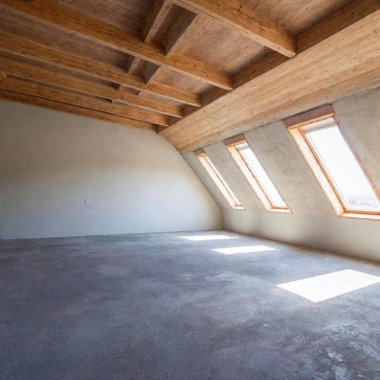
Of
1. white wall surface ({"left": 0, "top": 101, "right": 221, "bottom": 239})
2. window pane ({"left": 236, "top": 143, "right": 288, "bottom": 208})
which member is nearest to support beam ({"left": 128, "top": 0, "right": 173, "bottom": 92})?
window pane ({"left": 236, "top": 143, "right": 288, "bottom": 208})

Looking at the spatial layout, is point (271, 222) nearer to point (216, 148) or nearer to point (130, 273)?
point (216, 148)

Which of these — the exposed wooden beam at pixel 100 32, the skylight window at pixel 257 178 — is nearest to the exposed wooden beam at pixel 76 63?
the exposed wooden beam at pixel 100 32

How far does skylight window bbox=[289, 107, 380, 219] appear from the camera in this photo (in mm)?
3969

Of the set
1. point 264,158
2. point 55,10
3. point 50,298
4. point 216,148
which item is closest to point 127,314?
point 50,298

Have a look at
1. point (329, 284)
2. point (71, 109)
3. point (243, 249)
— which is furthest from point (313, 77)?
point (71, 109)

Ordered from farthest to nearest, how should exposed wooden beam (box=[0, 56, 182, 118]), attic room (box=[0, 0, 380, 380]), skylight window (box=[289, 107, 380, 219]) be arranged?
exposed wooden beam (box=[0, 56, 182, 118]), skylight window (box=[289, 107, 380, 219]), attic room (box=[0, 0, 380, 380])

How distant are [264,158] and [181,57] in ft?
7.92

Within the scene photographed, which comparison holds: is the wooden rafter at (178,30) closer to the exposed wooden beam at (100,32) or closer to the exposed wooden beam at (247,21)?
the exposed wooden beam at (100,32)

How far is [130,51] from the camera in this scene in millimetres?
3203

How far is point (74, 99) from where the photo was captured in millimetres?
5301

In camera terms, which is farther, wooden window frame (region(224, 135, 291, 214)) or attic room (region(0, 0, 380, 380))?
wooden window frame (region(224, 135, 291, 214))

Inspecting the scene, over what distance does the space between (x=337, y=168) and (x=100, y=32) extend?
12.8 feet

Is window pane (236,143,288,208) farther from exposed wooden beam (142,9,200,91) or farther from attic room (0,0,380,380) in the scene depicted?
exposed wooden beam (142,9,200,91)

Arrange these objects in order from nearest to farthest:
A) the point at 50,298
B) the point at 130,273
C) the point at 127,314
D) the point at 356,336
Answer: the point at 356,336, the point at 127,314, the point at 50,298, the point at 130,273
